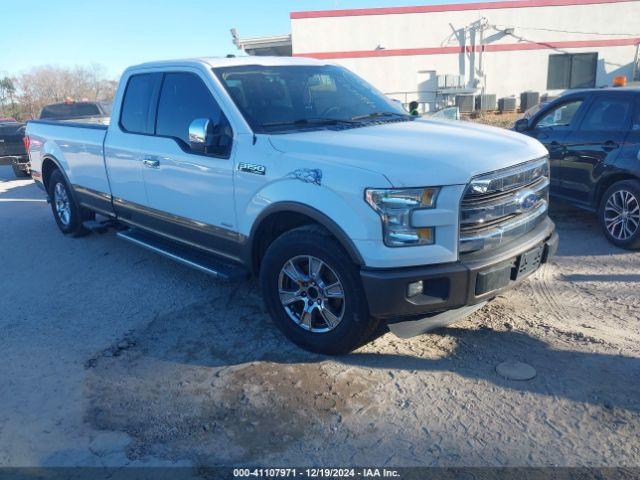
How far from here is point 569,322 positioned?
4.22 meters

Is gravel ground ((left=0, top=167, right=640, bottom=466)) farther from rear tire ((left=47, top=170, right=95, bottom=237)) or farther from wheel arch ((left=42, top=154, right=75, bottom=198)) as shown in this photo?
wheel arch ((left=42, top=154, right=75, bottom=198))

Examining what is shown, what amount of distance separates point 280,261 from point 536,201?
1.91 meters

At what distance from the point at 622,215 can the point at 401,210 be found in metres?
3.85

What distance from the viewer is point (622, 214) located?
5.91 metres

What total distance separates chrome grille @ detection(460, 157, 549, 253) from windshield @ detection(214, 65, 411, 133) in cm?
132

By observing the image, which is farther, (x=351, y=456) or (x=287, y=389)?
(x=287, y=389)

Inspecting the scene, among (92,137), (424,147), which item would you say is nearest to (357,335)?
(424,147)

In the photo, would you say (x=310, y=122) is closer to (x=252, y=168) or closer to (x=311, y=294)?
(x=252, y=168)

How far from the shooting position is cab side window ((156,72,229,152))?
445cm

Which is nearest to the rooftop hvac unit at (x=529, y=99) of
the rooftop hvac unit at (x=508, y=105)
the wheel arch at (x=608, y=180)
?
the rooftop hvac unit at (x=508, y=105)

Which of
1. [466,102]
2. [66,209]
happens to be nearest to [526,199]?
[66,209]

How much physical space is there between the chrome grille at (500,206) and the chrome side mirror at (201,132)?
197 centimetres

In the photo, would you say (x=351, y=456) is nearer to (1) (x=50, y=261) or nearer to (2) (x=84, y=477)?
(2) (x=84, y=477)

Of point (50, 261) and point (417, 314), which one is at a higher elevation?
point (417, 314)
